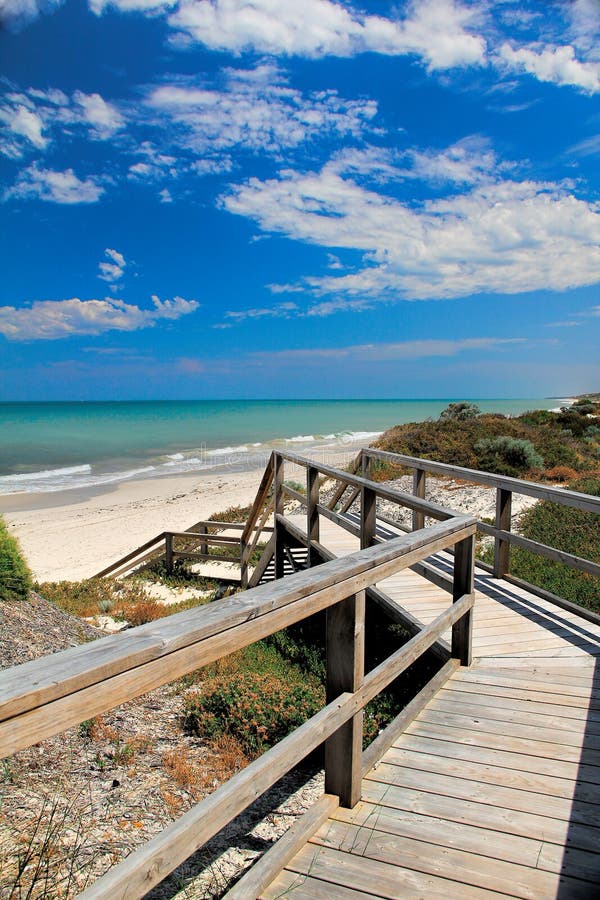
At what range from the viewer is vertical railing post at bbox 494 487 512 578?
5.72 meters

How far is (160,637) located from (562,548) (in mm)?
8241

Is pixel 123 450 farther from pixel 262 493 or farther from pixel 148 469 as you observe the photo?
pixel 262 493

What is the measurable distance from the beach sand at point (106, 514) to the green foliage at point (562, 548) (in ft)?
33.2

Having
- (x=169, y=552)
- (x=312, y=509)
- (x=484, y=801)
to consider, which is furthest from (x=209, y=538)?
(x=484, y=801)

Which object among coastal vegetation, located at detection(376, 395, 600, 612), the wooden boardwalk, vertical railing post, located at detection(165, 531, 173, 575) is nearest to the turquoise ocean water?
vertical railing post, located at detection(165, 531, 173, 575)

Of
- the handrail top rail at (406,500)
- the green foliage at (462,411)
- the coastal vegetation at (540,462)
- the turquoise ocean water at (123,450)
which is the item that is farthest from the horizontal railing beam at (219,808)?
the turquoise ocean water at (123,450)

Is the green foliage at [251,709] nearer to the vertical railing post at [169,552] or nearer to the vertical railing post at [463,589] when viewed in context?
the vertical railing post at [463,589]

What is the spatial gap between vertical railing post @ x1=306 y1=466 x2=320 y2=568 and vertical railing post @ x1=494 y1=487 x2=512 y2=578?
2.06 m

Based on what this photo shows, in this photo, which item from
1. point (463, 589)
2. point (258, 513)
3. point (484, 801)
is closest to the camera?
point (484, 801)

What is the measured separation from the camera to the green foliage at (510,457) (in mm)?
14829

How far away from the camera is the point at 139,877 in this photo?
1455mm

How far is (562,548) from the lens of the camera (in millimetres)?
8414

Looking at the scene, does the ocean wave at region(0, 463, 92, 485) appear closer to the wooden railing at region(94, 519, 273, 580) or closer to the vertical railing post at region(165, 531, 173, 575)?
the wooden railing at region(94, 519, 273, 580)

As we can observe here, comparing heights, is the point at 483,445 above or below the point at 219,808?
below
